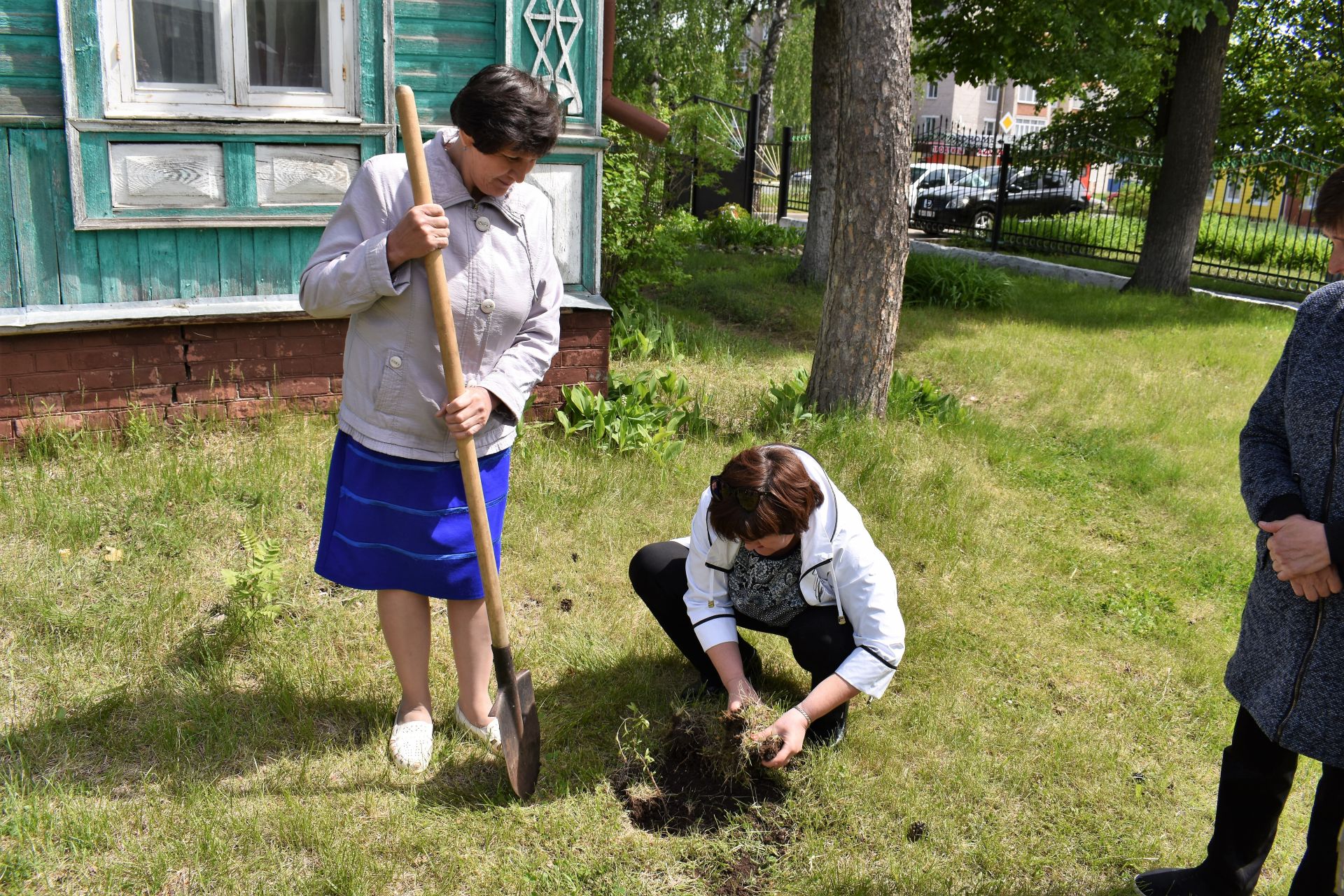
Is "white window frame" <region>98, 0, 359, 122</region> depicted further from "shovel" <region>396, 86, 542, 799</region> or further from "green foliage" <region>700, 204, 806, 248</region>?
"green foliage" <region>700, 204, 806, 248</region>

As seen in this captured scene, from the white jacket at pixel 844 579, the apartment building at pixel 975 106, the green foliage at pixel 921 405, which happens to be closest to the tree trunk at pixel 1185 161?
the green foliage at pixel 921 405

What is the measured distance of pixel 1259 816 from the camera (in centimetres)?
257

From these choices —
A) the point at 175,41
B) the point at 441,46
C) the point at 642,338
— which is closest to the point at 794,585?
the point at 441,46

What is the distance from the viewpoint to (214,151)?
5.22m

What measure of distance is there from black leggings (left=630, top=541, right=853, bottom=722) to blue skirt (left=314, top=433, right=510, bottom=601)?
64 cm

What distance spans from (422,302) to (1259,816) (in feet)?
7.71

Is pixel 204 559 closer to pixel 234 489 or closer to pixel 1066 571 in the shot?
pixel 234 489

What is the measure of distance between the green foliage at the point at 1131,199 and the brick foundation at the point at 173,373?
12.8 m

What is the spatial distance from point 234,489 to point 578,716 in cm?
211

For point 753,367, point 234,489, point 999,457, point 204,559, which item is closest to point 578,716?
point 204,559

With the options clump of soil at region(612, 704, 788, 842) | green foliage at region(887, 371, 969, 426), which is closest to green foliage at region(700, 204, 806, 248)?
green foliage at region(887, 371, 969, 426)

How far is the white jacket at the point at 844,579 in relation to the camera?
2984 mm

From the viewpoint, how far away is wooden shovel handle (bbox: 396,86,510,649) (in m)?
2.51

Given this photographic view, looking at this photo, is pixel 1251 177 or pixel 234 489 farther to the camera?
pixel 1251 177
